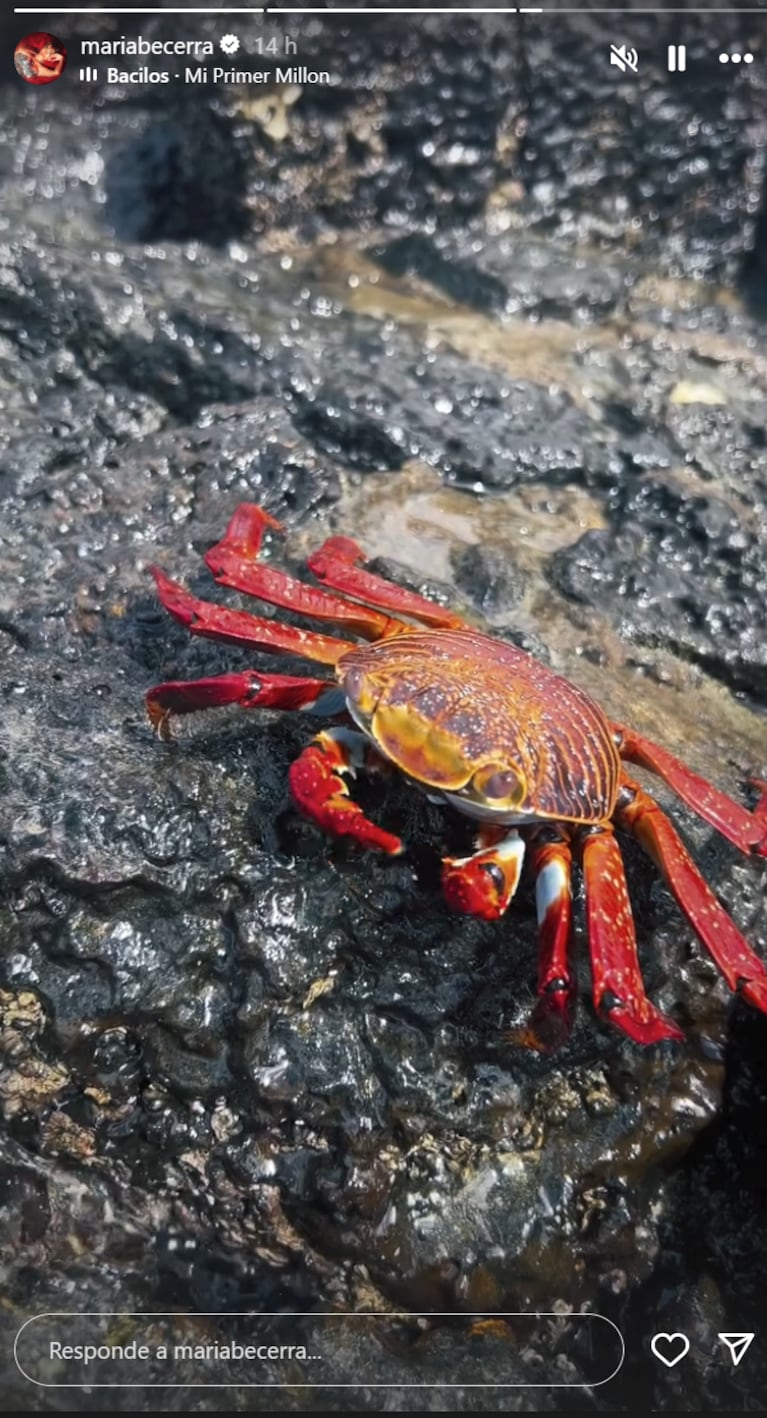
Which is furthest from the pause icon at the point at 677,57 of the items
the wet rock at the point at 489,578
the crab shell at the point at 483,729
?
the crab shell at the point at 483,729

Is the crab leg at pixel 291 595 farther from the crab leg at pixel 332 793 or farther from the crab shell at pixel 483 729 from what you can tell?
the crab leg at pixel 332 793

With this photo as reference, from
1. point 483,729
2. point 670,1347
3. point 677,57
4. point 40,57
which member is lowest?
point 670,1347

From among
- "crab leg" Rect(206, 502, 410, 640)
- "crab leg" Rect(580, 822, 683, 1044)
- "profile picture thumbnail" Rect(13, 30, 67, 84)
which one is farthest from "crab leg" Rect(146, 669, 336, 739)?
"profile picture thumbnail" Rect(13, 30, 67, 84)

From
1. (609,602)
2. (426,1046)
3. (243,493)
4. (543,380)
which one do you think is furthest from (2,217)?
(426,1046)

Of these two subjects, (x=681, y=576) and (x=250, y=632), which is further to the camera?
(x=681, y=576)

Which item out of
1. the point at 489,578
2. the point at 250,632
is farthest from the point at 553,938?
the point at 489,578

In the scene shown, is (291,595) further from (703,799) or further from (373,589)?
(703,799)

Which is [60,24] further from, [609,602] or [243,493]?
[609,602]
